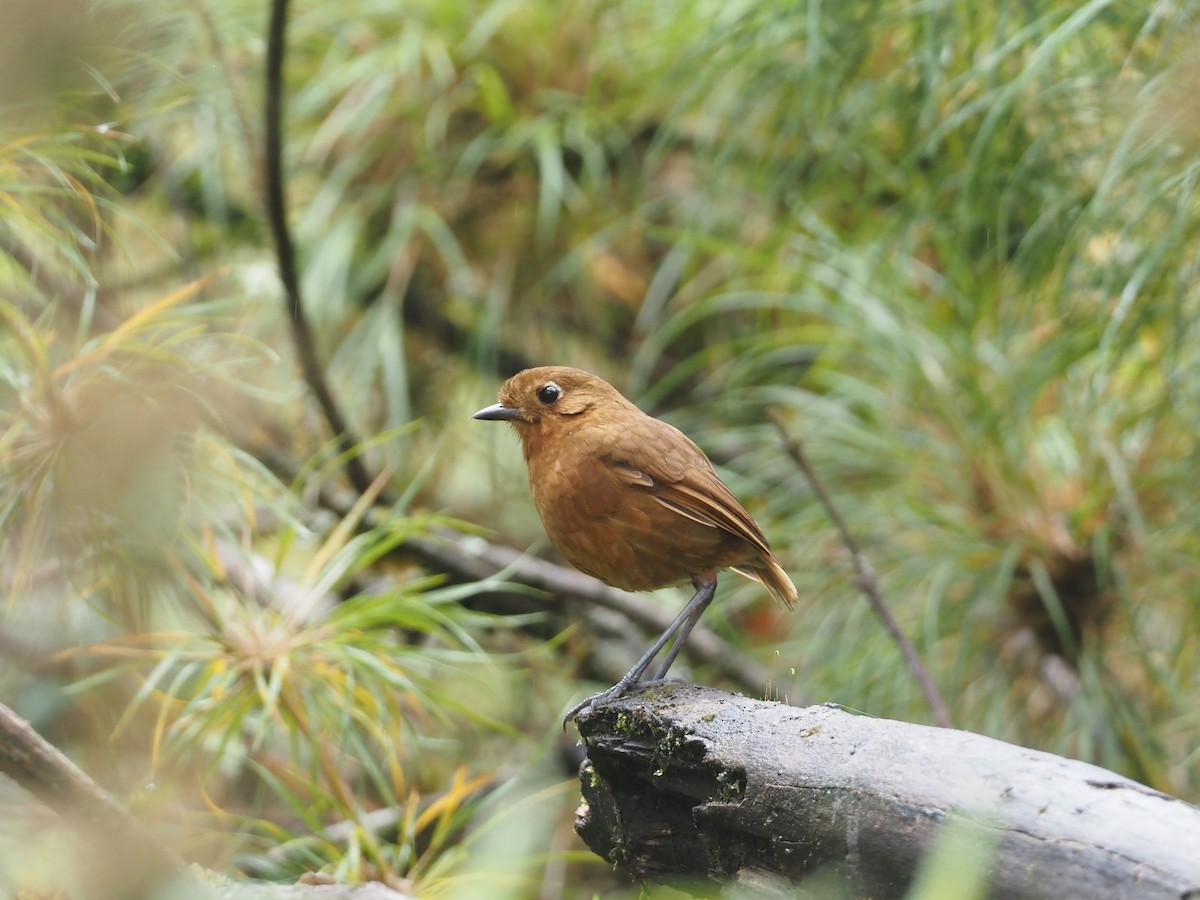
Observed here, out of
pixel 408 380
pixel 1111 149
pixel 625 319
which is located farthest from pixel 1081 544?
pixel 408 380

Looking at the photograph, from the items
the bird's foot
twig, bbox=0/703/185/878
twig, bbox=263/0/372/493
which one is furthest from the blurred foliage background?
twig, bbox=0/703/185/878

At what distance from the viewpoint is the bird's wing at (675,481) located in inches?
83.1

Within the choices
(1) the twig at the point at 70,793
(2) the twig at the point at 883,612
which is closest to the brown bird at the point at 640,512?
(2) the twig at the point at 883,612

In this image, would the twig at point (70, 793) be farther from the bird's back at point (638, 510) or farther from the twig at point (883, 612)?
the twig at point (883, 612)

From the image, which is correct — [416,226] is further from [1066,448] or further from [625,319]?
[1066,448]

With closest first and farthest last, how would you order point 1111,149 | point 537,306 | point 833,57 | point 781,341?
point 1111,149 < point 833,57 < point 781,341 < point 537,306

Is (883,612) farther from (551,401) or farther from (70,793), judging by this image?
(70,793)

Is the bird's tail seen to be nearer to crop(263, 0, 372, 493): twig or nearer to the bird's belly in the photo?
the bird's belly

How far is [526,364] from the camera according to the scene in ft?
13.6

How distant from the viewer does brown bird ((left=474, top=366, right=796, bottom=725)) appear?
2088 mm

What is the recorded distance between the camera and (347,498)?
3379mm

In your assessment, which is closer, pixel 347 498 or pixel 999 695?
pixel 999 695

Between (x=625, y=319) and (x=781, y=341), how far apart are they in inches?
31.8

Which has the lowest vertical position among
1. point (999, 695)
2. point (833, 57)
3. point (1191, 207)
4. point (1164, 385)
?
point (999, 695)
